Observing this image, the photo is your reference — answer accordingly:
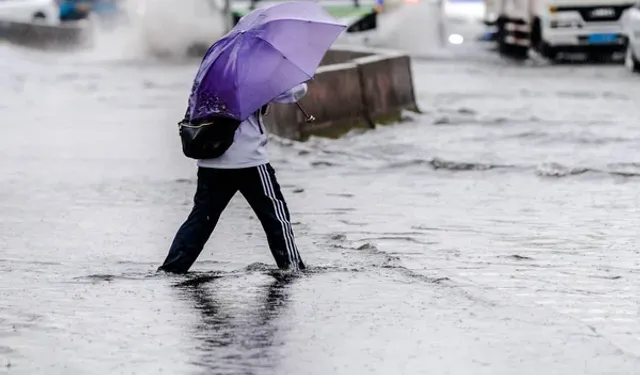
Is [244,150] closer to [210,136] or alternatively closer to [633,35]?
[210,136]

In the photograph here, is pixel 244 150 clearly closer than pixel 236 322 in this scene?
No

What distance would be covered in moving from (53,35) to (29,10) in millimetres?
7893

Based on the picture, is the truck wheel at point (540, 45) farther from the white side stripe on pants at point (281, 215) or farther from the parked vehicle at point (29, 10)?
the white side stripe on pants at point (281, 215)

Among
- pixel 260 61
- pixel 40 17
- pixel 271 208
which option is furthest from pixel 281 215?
pixel 40 17

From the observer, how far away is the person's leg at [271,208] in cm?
815

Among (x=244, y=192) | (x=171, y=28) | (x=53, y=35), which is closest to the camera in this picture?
(x=244, y=192)

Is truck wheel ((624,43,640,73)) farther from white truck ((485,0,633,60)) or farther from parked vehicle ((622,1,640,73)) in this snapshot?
white truck ((485,0,633,60))

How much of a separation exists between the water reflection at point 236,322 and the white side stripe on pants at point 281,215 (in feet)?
0.36

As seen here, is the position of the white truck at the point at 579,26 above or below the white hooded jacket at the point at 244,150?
below

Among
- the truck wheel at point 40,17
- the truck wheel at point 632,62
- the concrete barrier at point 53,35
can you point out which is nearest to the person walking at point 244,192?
the truck wheel at point 632,62

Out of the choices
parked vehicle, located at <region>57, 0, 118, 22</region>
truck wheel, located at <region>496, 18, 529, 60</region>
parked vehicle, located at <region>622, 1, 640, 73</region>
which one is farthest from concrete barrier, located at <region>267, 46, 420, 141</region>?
parked vehicle, located at <region>57, 0, 118, 22</region>

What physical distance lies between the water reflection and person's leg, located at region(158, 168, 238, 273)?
0.47 ft

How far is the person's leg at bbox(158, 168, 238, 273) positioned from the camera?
26.8 ft

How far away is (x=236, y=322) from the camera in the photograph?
717cm
